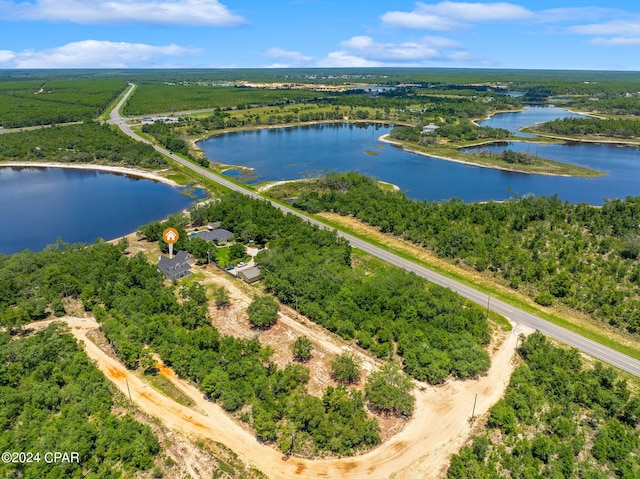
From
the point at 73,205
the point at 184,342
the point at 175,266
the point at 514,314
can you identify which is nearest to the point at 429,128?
the point at 514,314

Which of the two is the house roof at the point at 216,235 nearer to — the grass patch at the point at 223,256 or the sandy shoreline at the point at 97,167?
the grass patch at the point at 223,256

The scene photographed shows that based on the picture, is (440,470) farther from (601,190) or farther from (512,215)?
(601,190)

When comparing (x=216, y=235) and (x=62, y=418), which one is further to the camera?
(x=216, y=235)

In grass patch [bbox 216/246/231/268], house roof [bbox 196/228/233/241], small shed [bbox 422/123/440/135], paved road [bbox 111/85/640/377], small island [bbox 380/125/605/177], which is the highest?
small shed [bbox 422/123/440/135]

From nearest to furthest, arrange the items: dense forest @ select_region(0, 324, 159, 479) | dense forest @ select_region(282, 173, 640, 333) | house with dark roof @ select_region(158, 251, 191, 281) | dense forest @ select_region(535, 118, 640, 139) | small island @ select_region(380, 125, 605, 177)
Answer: dense forest @ select_region(0, 324, 159, 479), dense forest @ select_region(282, 173, 640, 333), house with dark roof @ select_region(158, 251, 191, 281), small island @ select_region(380, 125, 605, 177), dense forest @ select_region(535, 118, 640, 139)

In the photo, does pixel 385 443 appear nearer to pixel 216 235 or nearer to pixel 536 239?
pixel 216 235

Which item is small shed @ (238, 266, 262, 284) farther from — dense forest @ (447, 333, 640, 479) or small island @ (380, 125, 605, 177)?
small island @ (380, 125, 605, 177)

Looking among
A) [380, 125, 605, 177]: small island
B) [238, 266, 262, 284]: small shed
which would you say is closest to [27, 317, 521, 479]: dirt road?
[238, 266, 262, 284]: small shed

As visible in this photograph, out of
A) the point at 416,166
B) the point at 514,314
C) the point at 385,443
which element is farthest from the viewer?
the point at 416,166
